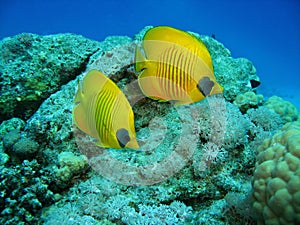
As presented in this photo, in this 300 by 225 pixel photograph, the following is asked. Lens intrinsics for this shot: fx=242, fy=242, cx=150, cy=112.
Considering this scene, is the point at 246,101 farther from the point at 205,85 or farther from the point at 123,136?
the point at 123,136

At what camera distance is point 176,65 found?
1.52m

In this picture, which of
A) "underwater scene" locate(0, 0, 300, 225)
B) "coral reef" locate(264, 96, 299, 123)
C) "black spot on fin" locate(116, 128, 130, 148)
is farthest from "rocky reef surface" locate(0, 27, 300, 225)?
"coral reef" locate(264, 96, 299, 123)

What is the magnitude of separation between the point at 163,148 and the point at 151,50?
4.51 ft

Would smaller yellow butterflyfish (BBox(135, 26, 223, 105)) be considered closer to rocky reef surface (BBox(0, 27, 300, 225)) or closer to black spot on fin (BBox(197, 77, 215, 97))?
black spot on fin (BBox(197, 77, 215, 97))

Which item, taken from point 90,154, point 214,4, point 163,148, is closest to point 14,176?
point 90,154

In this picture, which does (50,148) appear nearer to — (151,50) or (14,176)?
(14,176)

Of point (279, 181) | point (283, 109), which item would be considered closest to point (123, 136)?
point (279, 181)

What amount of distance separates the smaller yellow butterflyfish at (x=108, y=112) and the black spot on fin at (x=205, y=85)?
0.49 m

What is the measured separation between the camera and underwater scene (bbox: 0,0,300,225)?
154cm

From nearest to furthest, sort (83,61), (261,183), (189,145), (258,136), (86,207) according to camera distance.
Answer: (261,183), (86,207), (189,145), (258,136), (83,61)

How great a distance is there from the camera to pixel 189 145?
2648mm

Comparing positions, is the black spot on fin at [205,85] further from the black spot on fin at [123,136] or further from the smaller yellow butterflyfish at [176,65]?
the black spot on fin at [123,136]

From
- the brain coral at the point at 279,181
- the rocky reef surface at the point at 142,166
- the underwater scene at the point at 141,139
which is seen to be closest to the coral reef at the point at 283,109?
the underwater scene at the point at 141,139

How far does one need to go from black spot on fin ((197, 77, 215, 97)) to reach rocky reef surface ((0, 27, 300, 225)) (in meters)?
0.83
